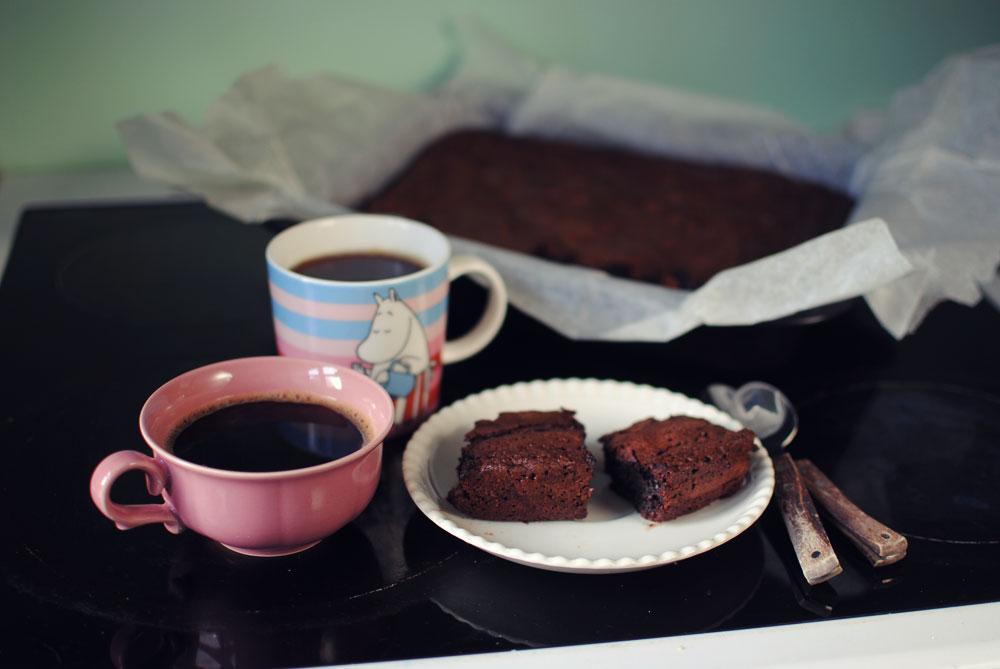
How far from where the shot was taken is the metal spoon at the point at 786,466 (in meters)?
0.68

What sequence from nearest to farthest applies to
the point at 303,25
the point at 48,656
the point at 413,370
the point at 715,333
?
the point at 48,656 < the point at 413,370 < the point at 715,333 < the point at 303,25

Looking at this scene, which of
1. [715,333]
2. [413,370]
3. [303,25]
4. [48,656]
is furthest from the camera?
[303,25]

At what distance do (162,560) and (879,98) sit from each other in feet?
4.40

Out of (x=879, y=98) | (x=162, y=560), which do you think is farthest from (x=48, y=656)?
(x=879, y=98)

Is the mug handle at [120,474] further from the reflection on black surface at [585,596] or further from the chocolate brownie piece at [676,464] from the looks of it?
the chocolate brownie piece at [676,464]

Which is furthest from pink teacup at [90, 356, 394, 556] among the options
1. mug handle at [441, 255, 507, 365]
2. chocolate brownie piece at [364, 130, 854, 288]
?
chocolate brownie piece at [364, 130, 854, 288]

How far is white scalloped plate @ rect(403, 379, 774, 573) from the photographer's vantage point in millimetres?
656

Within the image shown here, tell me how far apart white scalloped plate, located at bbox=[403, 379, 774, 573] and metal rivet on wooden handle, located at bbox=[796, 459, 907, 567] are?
0.19 ft

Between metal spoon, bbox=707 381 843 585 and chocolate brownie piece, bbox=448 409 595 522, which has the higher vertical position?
chocolate brownie piece, bbox=448 409 595 522

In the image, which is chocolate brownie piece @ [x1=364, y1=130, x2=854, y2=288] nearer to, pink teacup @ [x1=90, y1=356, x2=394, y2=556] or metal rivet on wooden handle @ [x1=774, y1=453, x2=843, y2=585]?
metal rivet on wooden handle @ [x1=774, y1=453, x2=843, y2=585]

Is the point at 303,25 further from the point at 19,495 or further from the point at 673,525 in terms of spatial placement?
the point at 673,525

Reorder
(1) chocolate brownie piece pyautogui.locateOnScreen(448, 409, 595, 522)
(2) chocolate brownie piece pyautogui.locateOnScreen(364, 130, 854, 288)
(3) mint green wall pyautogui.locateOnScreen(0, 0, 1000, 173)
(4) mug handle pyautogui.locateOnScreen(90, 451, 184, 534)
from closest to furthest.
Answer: (4) mug handle pyautogui.locateOnScreen(90, 451, 184, 534) → (1) chocolate brownie piece pyautogui.locateOnScreen(448, 409, 595, 522) → (2) chocolate brownie piece pyautogui.locateOnScreen(364, 130, 854, 288) → (3) mint green wall pyautogui.locateOnScreen(0, 0, 1000, 173)

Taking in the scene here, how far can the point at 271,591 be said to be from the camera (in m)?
0.64

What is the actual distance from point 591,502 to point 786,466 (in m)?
0.19
